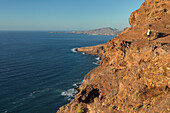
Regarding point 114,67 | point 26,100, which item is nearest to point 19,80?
point 26,100

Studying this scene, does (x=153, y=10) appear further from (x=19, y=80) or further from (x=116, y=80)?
(x=19, y=80)

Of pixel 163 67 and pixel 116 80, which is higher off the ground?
pixel 163 67

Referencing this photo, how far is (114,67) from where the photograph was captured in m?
31.3

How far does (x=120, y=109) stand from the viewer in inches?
843

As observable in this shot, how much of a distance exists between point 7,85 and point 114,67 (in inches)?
2008

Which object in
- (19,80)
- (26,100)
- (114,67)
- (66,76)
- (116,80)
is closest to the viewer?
(116,80)

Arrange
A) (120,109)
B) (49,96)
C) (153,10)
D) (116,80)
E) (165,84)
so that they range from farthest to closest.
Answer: (49,96) < (153,10) < (116,80) < (120,109) < (165,84)

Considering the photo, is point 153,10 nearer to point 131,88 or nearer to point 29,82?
point 131,88

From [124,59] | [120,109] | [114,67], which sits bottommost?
[120,109]

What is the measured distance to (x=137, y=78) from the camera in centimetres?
2197

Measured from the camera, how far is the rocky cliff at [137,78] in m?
18.4

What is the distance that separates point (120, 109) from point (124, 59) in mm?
11349

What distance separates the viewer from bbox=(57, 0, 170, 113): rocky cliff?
1839cm

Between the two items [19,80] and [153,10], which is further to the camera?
[19,80]
